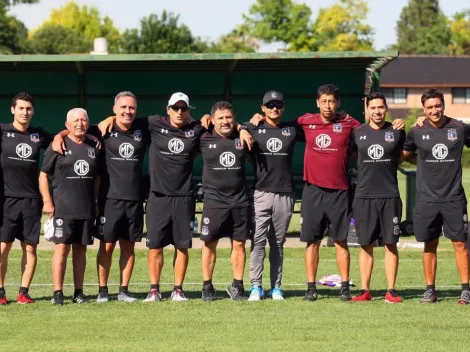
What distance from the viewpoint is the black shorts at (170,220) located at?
1211 cm

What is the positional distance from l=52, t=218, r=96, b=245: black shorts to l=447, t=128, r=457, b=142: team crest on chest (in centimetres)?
379

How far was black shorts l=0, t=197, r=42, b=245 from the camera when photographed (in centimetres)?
1196

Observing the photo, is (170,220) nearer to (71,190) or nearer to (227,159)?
(227,159)

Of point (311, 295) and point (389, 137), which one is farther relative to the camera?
point (311, 295)

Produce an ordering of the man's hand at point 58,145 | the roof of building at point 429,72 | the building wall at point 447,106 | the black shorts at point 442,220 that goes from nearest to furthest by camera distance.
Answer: the man's hand at point 58,145
the black shorts at point 442,220
the roof of building at point 429,72
the building wall at point 447,106

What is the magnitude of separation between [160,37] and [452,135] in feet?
213

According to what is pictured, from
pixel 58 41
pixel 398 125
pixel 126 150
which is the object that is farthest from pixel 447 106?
pixel 126 150

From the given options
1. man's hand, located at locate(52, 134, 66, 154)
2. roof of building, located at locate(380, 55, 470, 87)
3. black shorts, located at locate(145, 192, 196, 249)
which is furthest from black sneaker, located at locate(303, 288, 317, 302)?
roof of building, located at locate(380, 55, 470, 87)

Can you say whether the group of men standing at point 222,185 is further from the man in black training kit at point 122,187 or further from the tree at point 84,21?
the tree at point 84,21

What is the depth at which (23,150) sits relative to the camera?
1188 cm

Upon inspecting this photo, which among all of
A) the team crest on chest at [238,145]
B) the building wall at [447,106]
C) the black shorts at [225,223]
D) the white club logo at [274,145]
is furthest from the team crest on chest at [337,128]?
the building wall at [447,106]

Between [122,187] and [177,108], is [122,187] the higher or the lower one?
the lower one

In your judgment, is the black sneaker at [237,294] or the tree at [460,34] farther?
the tree at [460,34]

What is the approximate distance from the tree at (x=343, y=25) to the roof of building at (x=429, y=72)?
866 cm
